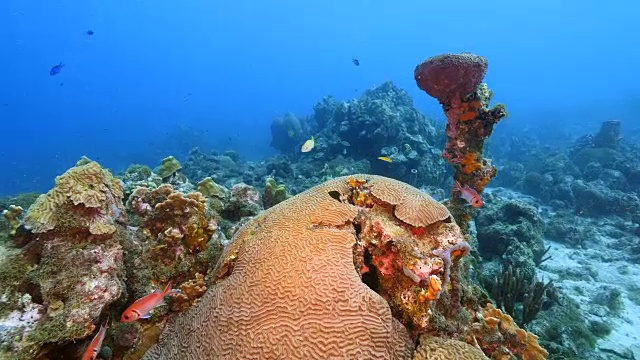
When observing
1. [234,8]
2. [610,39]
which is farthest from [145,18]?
[610,39]

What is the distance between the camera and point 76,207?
3424mm

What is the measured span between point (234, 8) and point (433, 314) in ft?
559

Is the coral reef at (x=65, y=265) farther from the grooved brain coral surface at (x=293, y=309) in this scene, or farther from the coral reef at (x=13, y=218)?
the grooved brain coral surface at (x=293, y=309)

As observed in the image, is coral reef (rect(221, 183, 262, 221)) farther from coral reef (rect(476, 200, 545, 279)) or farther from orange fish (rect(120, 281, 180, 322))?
coral reef (rect(476, 200, 545, 279))

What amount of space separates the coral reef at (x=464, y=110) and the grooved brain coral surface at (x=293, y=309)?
295 cm

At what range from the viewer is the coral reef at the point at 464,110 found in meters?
5.07

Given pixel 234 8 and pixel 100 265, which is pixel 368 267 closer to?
pixel 100 265

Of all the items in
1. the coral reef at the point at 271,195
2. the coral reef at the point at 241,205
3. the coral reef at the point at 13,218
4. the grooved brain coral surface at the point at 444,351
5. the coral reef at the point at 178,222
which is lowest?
the grooved brain coral surface at the point at 444,351

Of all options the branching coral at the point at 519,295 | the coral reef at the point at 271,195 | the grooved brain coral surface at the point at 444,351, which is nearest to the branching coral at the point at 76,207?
the grooved brain coral surface at the point at 444,351

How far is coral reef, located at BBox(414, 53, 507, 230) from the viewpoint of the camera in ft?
16.6

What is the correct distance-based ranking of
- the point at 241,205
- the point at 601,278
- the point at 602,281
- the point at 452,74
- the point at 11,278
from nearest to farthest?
the point at 11,278, the point at 452,74, the point at 241,205, the point at 602,281, the point at 601,278

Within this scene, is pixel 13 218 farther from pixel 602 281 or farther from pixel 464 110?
pixel 602 281

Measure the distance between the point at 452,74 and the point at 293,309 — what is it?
164 inches

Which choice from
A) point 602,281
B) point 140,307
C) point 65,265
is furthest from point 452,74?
point 602,281
